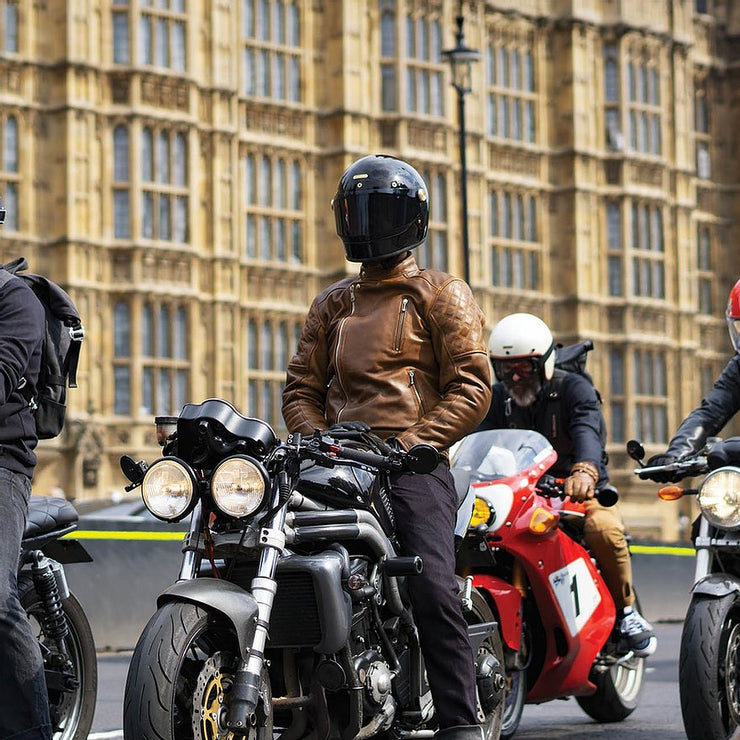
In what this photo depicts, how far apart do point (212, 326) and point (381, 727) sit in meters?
26.9

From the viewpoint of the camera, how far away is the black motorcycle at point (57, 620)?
5.52 meters

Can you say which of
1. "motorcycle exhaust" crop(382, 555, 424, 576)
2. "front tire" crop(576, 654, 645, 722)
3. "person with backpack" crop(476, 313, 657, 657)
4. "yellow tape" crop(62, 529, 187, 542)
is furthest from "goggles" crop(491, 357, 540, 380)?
"yellow tape" crop(62, 529, 187, 542)

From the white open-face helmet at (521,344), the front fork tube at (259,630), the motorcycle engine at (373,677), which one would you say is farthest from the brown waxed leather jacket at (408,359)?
the white open-face helmet at (521,344)

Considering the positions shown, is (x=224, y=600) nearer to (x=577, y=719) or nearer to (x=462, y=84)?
(x=577, y=719)

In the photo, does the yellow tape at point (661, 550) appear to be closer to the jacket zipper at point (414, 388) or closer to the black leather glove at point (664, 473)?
the black leather glove at point (664, 473)

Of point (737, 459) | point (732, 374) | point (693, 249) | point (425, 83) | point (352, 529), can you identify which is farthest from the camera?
point (693, 249)

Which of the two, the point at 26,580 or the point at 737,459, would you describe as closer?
the point at 26,580

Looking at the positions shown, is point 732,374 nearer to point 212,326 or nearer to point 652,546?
point 652,546

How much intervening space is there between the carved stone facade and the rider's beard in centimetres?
2168

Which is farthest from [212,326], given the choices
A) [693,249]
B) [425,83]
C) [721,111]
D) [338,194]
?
[338,194]

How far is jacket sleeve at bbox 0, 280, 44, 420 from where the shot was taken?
16.2 feet

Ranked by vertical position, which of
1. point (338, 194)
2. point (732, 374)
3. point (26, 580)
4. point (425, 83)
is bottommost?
point (26, 580)

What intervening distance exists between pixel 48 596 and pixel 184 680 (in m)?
1.14

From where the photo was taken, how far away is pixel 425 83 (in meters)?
35.5
